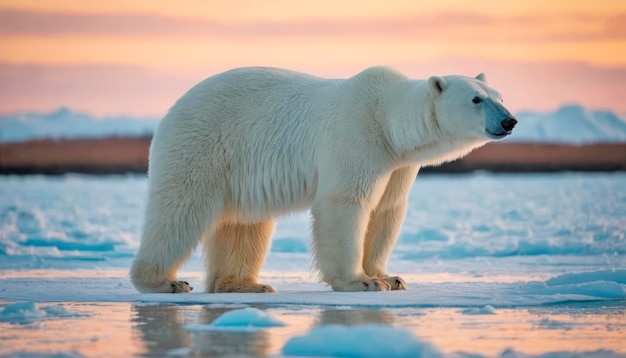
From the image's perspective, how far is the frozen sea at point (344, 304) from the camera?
4363 millimetres

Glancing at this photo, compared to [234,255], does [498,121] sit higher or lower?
higher

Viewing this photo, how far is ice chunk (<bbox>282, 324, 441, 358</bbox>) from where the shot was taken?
4137mm

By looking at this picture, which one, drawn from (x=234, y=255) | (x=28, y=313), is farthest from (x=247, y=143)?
(x=28, y=313)

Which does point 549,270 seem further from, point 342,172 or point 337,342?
point 337,342

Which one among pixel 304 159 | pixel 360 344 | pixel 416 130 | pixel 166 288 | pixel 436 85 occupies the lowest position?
pixel 166 288

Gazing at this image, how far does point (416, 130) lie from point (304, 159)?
2.48 feet

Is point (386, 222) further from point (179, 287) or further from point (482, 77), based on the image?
point (179, 287)

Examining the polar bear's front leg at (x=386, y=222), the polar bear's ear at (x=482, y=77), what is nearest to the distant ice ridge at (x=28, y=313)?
the polar bear's front leg at (x=386, y=222)

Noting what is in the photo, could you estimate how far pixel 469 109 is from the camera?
630cm

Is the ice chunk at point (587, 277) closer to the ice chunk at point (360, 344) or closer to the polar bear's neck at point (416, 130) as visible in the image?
the polar bear's neck at point (416, 130)

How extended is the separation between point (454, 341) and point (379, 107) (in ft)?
7.72

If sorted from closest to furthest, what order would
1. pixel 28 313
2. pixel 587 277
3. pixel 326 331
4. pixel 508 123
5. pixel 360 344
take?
1. pixel 360 344
2. pixel 326 331
3. pixel 28 313
4. pixel 508 123
5. pixel 587 277

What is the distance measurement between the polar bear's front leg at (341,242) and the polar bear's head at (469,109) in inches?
29.2

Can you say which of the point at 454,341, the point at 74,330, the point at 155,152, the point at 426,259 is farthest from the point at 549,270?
the point at 74,330
